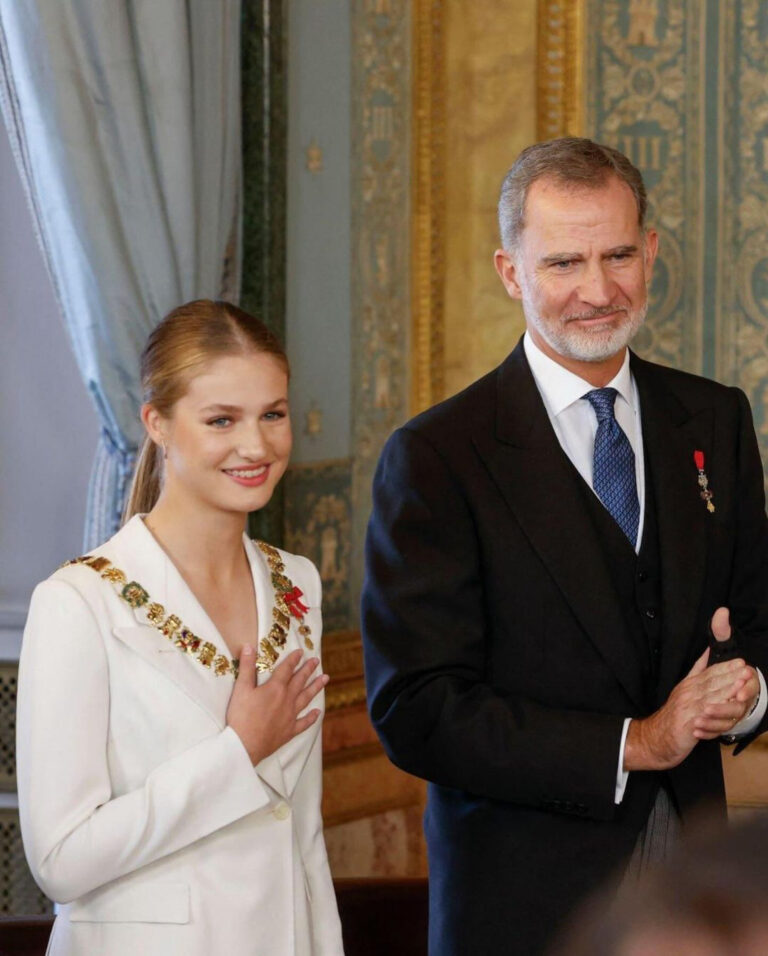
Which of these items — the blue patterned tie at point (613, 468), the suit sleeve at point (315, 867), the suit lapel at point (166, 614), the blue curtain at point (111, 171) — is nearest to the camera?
the suit lapel at point (166, 614)

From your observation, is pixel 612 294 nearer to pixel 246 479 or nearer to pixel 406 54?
pixel 246 479

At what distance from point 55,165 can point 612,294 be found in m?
1.70

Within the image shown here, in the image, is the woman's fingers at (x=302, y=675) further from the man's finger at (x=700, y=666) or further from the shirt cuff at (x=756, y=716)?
the shirt cuff at (x=756, y=716)

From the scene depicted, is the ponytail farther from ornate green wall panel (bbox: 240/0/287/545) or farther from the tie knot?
ornate green wall panel (bbox: 240/0/287/545)

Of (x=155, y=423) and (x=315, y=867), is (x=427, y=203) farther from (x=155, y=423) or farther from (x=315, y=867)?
(x=315, y=867)

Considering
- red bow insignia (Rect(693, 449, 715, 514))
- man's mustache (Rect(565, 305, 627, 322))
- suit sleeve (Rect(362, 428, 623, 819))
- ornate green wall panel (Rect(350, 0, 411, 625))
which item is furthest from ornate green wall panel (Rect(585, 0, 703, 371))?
suit sleeve (Rect(362, 428, 623, 819))

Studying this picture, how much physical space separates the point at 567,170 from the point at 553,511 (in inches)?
21.4

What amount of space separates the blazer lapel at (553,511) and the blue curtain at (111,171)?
4.81 ft

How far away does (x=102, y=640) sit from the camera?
6.70 feet

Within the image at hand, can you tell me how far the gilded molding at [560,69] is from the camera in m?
4.84

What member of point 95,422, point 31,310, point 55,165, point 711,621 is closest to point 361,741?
point 95,422

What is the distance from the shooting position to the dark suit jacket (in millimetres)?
2268

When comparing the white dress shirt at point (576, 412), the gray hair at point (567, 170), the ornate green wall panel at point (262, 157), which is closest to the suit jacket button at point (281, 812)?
the white dress shirt at point (576, 412)

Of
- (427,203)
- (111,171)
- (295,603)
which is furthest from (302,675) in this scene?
(427,203)
